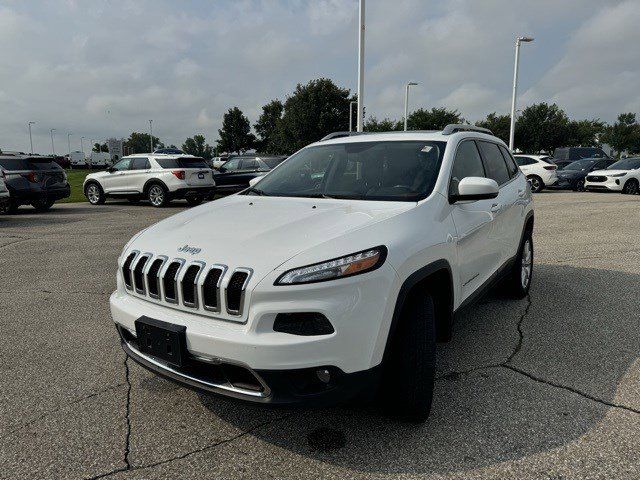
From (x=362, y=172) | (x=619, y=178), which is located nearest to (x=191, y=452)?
(x=362, y=172)

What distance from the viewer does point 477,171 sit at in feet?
12.9

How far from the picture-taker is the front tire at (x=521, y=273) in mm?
4781

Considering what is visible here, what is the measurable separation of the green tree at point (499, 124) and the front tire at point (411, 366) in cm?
5898

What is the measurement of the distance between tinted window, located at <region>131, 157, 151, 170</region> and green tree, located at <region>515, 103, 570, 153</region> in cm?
4915

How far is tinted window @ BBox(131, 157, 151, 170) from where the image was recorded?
15531mm

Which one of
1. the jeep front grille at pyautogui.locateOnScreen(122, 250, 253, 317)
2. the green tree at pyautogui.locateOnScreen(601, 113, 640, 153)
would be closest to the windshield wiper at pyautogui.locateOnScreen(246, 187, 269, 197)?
the jeep front grille at pyautogui.locateOnScreen(122, 250, 253, 317)

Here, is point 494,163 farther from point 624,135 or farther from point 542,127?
point 624,135

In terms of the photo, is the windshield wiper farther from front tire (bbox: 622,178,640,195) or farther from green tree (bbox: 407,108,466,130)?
green tree (bbox: 407,108,466,130)

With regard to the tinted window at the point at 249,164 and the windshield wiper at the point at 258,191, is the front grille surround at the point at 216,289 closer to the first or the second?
the windshield wiper at the point at 258,191

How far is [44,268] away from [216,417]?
5029 mm

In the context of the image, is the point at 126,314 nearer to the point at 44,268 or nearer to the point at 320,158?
the point at 320,158

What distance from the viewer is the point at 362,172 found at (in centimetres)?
352

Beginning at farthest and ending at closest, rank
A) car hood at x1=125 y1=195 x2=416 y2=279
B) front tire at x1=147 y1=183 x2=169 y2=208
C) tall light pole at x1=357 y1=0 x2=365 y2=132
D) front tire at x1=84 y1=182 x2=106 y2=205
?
front tire at x1=84 y1=182 x2=106 y2=205 → tall light pole at x1=357 y1=0 x2=365 y2=132 → front tire at x1=147 y1=183 x2=169 y2=208 → car hood at x1=125 y1=195 x2=416 y2=279

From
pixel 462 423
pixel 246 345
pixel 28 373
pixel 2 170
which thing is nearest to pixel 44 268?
pixel 28 373
